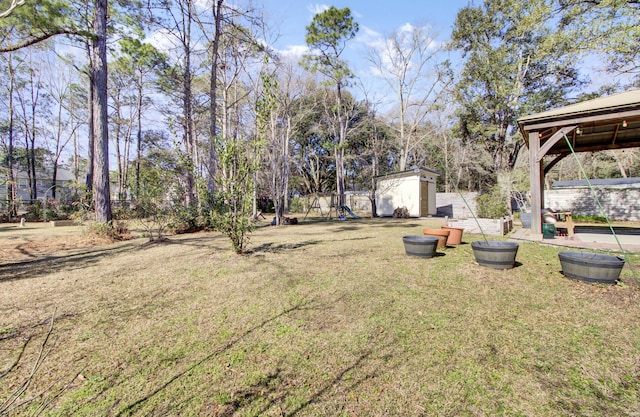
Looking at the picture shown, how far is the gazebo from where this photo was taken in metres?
5.64

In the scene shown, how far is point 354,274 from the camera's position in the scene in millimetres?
4324

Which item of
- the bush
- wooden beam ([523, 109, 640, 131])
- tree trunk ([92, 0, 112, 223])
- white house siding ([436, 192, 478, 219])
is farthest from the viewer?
white house siding ([436, 192, 478, 219])

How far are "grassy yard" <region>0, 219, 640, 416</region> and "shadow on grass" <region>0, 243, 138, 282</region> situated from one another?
0.14 meters

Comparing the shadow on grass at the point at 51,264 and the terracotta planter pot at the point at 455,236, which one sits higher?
the terracotta planter pot at the point at 455,236

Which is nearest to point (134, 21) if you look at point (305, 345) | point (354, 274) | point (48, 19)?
point (48, 19)

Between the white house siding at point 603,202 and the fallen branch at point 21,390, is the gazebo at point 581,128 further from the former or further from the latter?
the fallen branch at point 21,390

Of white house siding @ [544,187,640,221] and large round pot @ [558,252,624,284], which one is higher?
white house siding @ [544,187,640,221]

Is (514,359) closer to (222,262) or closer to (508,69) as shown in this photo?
(222,262)

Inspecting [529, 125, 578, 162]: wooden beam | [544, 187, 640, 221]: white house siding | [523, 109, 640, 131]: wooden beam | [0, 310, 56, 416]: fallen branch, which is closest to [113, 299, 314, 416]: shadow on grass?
[0, 310, 56, 416]: fallen branch

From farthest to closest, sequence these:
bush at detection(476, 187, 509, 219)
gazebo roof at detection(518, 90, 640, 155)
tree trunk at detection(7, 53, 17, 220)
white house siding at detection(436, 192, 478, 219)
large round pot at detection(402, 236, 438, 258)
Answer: white house siding at detection(436, 192, 478, 219) → tree trunk at detection(7, 53, 17, 220) → bush at detection(476, 187, 509, 219) → gazebo roof at detection(518, 90, 640, 155) → large round pot at detection(402, 236, 438, 258)

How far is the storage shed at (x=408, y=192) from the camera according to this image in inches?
624

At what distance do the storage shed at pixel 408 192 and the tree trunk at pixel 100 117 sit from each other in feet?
45.4

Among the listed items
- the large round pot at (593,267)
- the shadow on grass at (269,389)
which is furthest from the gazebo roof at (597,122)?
the shadow on grass at (269,389)

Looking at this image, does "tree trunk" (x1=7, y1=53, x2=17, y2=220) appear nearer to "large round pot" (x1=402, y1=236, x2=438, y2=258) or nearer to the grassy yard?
the grassy yard
